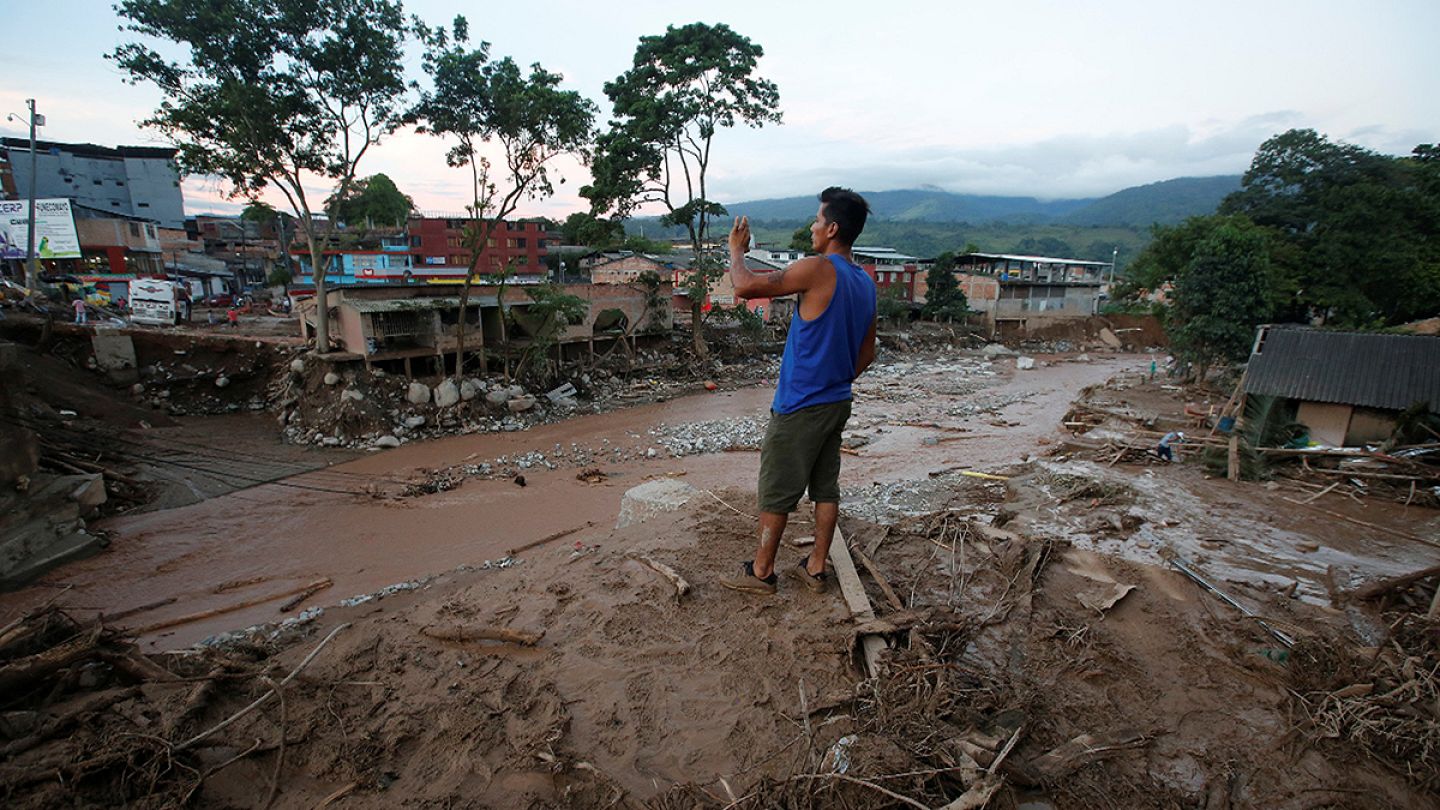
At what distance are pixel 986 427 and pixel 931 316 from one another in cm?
2087

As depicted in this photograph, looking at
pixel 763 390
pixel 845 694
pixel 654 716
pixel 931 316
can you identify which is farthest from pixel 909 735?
pixel 931 316

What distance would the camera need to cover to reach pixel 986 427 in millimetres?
14820

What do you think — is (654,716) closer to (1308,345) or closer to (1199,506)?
(1199,506)

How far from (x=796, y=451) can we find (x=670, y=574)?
1.11 metres

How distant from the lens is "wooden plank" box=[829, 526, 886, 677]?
260 cm

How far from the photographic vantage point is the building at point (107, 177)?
32.5m

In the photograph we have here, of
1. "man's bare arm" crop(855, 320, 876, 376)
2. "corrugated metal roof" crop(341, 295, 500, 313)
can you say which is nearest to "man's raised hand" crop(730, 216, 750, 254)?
"man's bare arm" crop(855, 320, 876, 376)

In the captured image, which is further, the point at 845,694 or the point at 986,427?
the point at 986,427

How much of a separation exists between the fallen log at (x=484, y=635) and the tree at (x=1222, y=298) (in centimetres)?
1998

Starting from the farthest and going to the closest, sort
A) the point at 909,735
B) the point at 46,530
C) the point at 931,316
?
1. the point at 931,316
2. the point at 46,530
3. the point at 909,735

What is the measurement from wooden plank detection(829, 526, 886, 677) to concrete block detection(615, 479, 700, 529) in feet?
8.06

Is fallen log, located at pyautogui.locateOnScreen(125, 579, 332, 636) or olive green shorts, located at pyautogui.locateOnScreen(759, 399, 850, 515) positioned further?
fallen log, located at pyautogui.locateOnScreen(125, 579, 332, 636)

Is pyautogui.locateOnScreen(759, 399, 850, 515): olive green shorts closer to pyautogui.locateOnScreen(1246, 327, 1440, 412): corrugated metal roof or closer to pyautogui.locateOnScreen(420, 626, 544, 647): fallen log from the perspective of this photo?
pyautogui.locateOnScreen(420, 626, 544, 647): fallen log

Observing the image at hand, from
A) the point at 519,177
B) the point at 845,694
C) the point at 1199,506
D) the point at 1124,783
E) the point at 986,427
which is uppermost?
the point at 519,177
